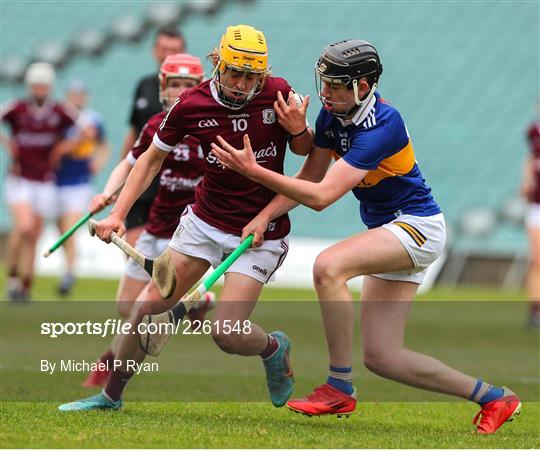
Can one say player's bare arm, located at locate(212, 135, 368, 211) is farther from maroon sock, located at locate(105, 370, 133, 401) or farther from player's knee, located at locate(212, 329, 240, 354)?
maroon sock, located at locate(105, 370, 133, 401)

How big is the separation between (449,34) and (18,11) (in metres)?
7.68

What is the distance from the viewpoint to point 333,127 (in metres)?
6.14

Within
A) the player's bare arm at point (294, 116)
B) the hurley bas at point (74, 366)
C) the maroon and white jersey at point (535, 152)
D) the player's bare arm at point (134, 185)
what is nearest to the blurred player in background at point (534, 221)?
the maroon and white jersey at point (535, 152)

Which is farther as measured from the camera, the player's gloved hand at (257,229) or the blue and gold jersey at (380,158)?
the player's gloved hand at (257,229)

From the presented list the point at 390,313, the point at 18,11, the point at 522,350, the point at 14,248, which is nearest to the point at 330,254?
the point at 390,313

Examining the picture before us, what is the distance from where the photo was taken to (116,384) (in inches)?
254

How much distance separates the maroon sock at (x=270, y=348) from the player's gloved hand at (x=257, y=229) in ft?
1.91

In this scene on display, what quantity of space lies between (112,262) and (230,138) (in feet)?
40.2

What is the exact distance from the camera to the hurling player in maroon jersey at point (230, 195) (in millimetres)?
6027

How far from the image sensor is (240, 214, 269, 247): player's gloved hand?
6141 mm

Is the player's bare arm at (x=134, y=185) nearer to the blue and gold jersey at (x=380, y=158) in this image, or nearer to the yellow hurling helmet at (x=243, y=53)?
the yellow hurling helmet at (x=243, y=53)

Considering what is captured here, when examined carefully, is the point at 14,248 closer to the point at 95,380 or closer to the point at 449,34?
the point at 95,380

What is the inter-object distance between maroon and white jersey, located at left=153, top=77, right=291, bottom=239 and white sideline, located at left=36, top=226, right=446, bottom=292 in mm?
11332

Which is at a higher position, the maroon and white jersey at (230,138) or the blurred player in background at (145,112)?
the maroon and white jersey at (230,138)
